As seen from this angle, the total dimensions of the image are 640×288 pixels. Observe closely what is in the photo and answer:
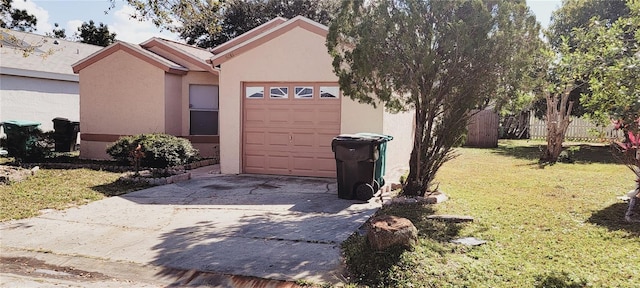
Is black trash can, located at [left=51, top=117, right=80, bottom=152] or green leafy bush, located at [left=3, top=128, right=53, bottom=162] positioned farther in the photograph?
black trash can, located at [left=51, top=117, right=80, bottom=152]

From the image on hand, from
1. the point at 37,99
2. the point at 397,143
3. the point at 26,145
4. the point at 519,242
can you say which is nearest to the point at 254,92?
the point at 397,143

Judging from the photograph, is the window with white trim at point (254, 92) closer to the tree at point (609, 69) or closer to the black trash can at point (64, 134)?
the tree at point (609, 69)

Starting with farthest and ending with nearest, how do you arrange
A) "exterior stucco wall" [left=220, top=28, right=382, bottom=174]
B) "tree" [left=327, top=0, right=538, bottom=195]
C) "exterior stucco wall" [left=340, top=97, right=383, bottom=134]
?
"exterior stucco wall" [left=220, top=28, right=382, bottom=174] → "exterior stucco wall" [left=340, top=97, right=383, bottom=134] → "tree" [left=327, top=0, right=538, bottom=195]

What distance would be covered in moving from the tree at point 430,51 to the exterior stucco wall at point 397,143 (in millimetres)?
2557

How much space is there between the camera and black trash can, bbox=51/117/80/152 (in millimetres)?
15094

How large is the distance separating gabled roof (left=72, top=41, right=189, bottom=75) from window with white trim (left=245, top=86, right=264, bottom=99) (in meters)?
3.37

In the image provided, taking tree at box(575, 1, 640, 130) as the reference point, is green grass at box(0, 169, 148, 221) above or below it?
below

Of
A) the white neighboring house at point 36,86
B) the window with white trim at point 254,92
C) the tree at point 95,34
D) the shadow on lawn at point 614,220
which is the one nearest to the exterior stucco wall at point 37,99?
the white neighboring house at point 36,86

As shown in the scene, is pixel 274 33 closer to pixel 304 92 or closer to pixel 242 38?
pixel 304 92

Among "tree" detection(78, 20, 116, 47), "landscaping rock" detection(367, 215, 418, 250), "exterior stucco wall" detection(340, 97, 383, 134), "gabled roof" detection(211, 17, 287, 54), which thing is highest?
"tree" detection(78, 20, 116, 47)

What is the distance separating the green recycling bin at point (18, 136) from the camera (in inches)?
490

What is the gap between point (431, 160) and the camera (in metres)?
7.93

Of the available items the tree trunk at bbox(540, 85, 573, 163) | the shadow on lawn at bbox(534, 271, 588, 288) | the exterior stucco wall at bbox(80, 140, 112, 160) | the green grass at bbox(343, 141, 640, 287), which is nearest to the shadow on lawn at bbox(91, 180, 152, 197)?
the exterior stucco wall at bbox(80, 140, 112, 160)

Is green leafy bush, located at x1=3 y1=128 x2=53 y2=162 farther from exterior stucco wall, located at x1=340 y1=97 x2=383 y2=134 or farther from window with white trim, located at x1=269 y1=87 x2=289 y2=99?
exterior stucco wall, located at x1=340 y1=97 x2=383 y2=134
